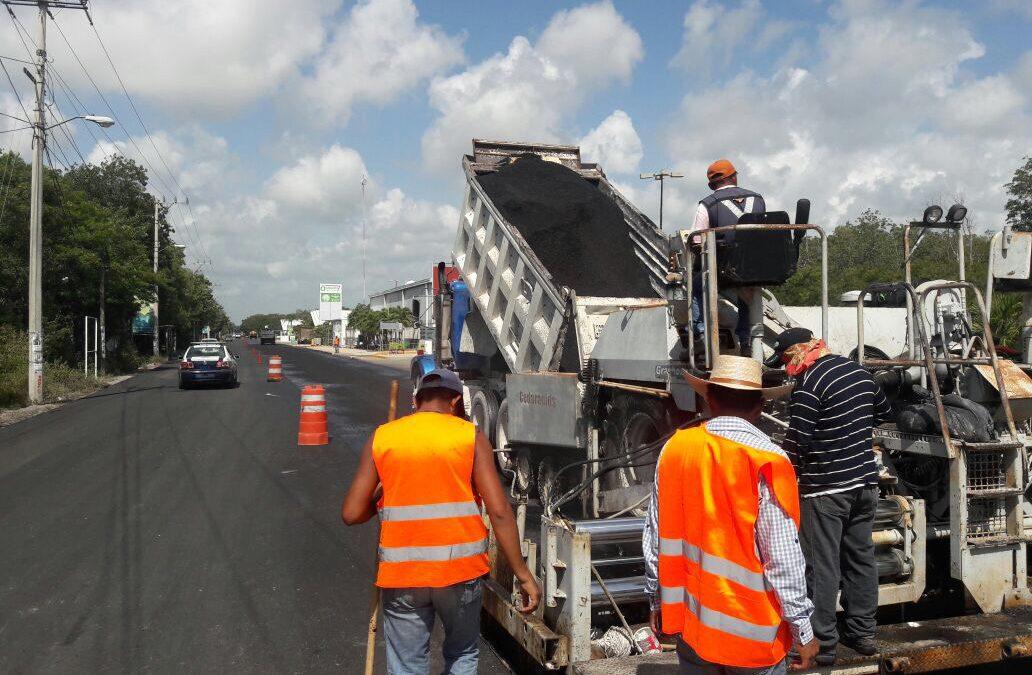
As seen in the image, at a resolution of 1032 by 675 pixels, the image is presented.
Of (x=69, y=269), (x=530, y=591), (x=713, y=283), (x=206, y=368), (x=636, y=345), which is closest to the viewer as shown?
(x=530, y=591)

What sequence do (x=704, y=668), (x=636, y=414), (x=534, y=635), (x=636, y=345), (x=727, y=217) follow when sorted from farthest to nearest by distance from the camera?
(x=636, y=414) → (x=636, y=345) → (x=727, y=217) → (x=534, y=635) → (x=704, y=668)

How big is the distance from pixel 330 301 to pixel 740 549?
11052 cm

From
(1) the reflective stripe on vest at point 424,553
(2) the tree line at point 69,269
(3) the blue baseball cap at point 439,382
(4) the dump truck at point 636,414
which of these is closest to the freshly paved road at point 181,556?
(4) the dump truck at point 636,414

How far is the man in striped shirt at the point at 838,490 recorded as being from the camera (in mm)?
3704

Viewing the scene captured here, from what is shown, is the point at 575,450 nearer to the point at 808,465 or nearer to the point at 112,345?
the point at 808,465

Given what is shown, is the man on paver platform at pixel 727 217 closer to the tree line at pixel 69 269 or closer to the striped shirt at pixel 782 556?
the striped shirt at pixel 782 556

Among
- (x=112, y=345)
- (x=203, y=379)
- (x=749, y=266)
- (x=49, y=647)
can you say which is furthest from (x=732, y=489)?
(x=112, y=345)

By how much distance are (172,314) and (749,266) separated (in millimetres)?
56042

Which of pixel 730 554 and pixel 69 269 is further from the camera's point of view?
pixel 69 269

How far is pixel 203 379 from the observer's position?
23.7 m

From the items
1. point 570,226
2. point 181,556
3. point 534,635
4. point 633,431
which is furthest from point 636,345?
point 181,556

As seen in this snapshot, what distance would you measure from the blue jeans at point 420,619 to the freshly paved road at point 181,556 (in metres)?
1.55

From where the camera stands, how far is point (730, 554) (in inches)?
97.5

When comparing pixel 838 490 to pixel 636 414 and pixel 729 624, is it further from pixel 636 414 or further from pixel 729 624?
pixel 636 414
